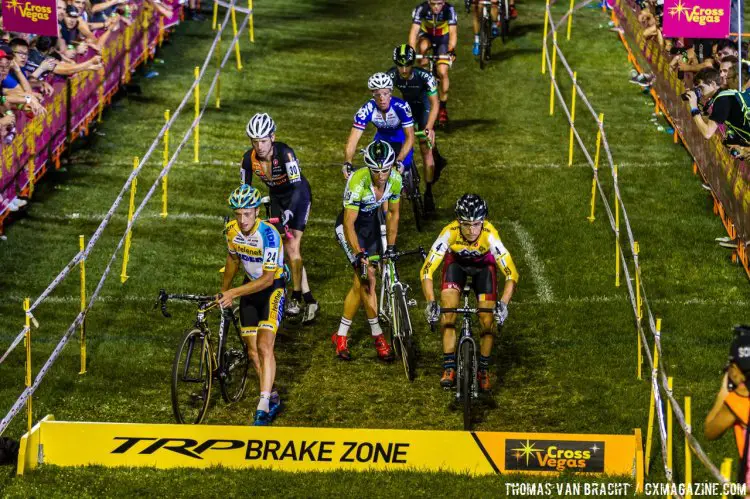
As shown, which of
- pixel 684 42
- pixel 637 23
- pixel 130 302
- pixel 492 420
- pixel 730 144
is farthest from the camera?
pixel 637 23

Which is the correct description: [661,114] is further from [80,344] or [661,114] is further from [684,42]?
[80,344]

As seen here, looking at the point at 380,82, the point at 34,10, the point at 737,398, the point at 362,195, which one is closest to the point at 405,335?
the point at 362,195

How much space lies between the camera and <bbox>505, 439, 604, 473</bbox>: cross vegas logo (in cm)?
1200

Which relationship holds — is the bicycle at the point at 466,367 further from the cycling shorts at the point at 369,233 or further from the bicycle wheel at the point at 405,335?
the cycling shorts at the point at 369,233

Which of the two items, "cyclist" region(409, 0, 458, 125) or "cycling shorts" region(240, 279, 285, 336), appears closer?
"cycling shorts" region(240, 279, 285, 336)

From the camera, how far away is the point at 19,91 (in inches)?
776

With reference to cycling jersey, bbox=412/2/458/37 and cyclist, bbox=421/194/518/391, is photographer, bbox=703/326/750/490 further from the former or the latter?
cycling jersey, bbox=412/2/458/37

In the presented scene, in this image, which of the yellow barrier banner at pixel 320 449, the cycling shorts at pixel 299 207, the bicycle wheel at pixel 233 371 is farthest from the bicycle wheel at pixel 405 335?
the yellow barrier banner at pixel 320 449

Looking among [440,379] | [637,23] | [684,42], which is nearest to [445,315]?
[440,379]

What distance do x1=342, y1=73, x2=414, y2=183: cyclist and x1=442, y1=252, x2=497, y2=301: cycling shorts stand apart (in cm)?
362

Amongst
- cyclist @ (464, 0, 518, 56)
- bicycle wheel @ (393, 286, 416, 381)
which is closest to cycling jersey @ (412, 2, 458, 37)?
cyclist @ (464, 0, 518, 56)

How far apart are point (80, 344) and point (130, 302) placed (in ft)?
5.76

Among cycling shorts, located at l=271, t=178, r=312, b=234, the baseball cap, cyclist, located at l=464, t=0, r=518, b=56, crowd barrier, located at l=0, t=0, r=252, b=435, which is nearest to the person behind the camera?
the baseball cap

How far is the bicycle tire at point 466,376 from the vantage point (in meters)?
12.9
